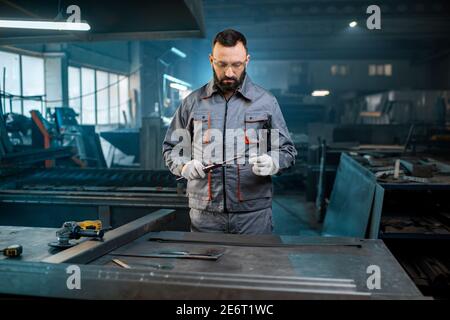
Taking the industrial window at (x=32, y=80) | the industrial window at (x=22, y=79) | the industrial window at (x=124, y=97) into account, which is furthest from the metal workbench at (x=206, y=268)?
the industrial window at (x=124, y=97)

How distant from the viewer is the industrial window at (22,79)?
6633mm

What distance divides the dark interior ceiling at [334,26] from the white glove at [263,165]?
7770mm

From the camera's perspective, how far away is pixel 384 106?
11.1 m

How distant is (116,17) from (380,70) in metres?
17.6

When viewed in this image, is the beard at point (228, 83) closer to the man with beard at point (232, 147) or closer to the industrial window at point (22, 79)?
the man with beard at point (232, 147)

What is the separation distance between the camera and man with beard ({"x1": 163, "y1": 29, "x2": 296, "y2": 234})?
1.85 meters

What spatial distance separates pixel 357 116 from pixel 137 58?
7.36m

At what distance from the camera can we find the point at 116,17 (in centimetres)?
265

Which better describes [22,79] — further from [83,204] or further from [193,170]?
[193,170]

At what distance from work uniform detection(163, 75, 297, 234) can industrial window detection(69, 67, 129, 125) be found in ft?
21.8

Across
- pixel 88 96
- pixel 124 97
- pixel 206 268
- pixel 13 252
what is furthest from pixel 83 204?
pixel 124 97

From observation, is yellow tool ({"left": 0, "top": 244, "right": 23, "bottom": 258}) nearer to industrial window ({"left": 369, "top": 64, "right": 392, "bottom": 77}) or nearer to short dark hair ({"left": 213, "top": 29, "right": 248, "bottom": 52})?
short dark hair ({"left": 213, "top": 29, "right": 248, "bottom": 52})

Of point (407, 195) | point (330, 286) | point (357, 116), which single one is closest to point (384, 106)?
point (357, 116)

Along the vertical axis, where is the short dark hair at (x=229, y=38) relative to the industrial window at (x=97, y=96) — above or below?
below
